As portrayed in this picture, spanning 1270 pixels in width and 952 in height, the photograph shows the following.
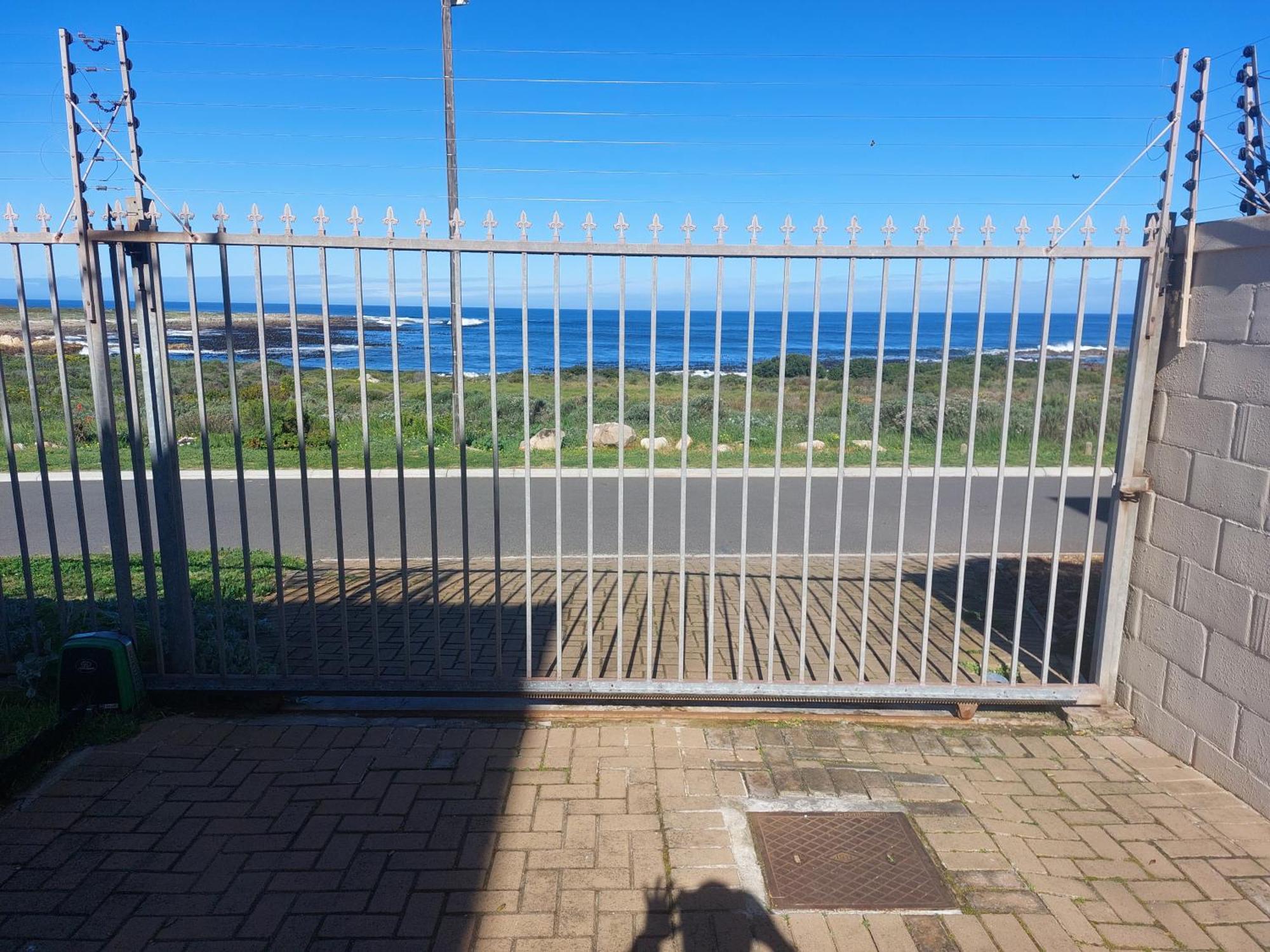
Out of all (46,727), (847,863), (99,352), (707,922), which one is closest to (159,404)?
(99,352)

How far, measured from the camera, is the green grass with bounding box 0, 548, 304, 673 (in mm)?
4773

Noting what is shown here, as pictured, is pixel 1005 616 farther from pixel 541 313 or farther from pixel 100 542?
pixel 541 313

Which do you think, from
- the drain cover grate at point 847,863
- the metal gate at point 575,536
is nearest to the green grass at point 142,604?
the metal gate at point 575,536

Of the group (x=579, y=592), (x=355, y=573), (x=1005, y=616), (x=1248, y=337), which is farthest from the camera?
(x=355, y=573)

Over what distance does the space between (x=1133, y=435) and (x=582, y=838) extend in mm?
3127

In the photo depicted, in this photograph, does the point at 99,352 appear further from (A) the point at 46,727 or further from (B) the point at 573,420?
(B) the point at 573,420

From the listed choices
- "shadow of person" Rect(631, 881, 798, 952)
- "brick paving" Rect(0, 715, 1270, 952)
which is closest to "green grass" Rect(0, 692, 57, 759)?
"brick paving" Rect(0, 715, 1270, 952)

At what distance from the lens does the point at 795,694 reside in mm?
4336

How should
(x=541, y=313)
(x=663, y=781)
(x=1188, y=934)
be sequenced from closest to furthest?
(x=1188, y=934) < (x=663, y=781) < (x=541, y=313)

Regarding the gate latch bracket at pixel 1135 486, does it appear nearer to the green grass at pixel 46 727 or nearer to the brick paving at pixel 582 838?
the brick paving at pixel 582 838

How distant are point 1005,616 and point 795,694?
8.15ft

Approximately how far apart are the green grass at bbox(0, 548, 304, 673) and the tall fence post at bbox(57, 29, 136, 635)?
0.20 meters

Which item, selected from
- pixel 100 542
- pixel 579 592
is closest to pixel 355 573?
pixel 579 592

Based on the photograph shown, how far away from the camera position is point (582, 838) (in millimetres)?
3426
